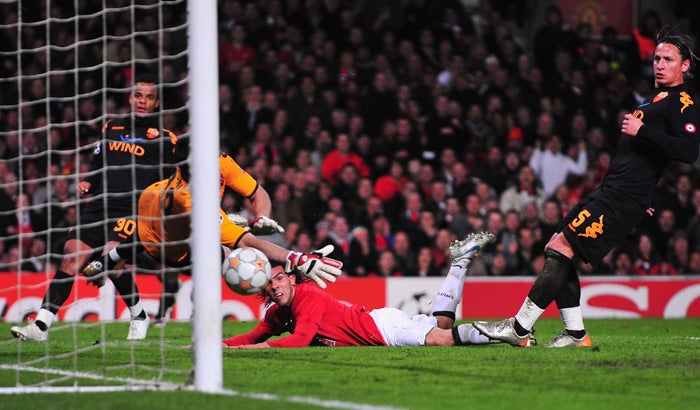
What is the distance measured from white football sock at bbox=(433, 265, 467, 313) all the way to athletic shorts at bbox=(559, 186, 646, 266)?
125 centimetres

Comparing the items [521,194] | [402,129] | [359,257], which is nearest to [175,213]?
[359,257]

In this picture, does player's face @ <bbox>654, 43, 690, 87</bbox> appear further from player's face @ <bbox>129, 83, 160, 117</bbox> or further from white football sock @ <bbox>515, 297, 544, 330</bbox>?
player's face @ <bbox>129, 83, 160, 117</bbox>

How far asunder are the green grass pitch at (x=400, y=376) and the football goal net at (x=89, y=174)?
84 mm

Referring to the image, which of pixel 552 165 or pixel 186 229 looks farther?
pixel 552 165

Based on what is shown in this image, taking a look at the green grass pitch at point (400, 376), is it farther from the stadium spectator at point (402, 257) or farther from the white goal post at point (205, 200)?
the stadium spectator at point (402, 257)

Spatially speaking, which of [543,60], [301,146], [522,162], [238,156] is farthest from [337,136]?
[543,60]

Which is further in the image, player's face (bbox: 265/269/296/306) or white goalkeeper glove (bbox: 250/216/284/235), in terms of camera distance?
white goalkeeper glove (bbox: 250/216/284/235)

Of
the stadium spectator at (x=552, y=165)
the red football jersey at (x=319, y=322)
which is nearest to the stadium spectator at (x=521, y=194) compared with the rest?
the stadium spectator at (x=552, y=165)

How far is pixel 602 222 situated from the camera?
737 cm

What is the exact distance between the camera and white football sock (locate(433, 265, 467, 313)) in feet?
27.5

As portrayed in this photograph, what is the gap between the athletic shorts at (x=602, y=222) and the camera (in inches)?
290

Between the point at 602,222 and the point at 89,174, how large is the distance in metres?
3.50

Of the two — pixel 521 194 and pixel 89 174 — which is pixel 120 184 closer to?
pixel 89 174

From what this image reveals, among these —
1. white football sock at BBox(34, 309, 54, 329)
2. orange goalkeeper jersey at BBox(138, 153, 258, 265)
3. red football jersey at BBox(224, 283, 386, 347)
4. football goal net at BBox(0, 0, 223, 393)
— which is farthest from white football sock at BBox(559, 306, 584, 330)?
white football sock at BBox(34, 309, 54, 329)
